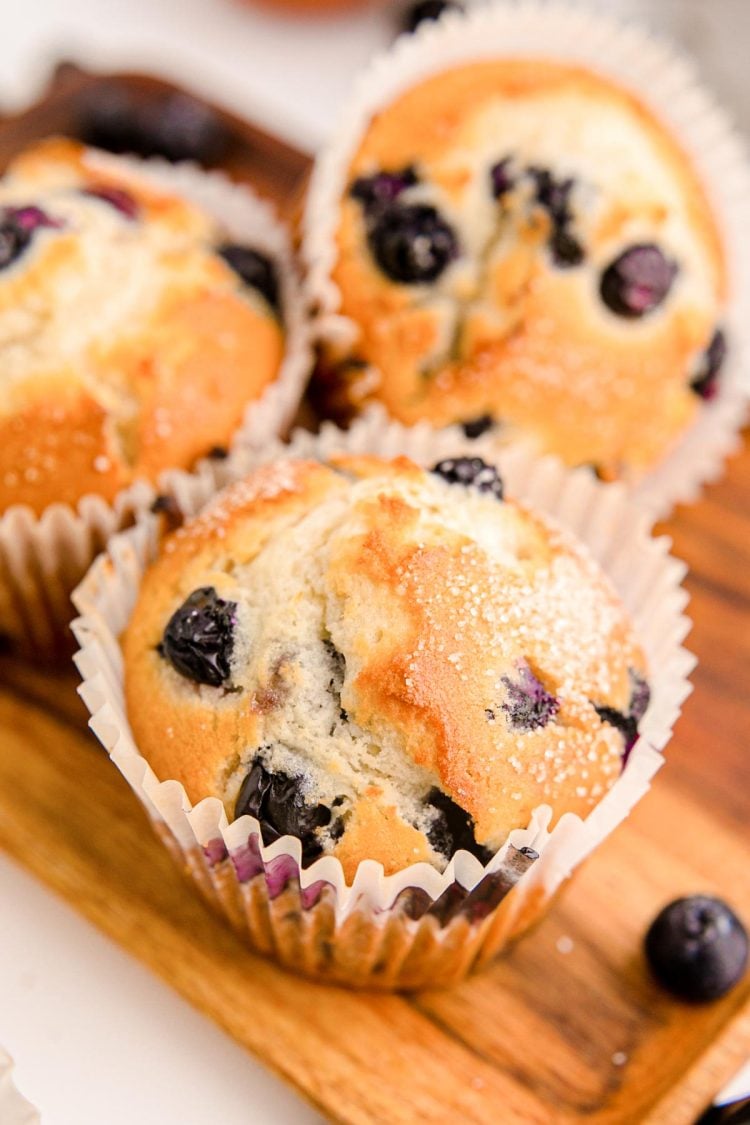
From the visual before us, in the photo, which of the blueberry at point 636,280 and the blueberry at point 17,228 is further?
the blueberry at point 636,280

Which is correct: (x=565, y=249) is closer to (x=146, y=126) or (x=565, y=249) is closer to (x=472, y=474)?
(x=472, y=474)

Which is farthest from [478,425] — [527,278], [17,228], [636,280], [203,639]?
[17,228]

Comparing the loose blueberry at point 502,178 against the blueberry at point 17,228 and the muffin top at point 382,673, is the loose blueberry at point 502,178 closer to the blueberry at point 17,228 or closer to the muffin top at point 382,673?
the muffin top at point 382,673

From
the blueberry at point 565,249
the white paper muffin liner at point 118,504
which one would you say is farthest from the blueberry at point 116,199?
the blueberry at point 565,249

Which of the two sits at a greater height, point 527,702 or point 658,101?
point 658,101

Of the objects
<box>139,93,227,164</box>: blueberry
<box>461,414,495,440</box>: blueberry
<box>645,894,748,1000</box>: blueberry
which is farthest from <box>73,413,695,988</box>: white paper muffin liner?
<box>139,93,227,164</box>: blueberry

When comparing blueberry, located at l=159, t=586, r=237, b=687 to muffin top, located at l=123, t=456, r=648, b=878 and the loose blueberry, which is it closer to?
muffin top, located at l=123, t=456, r=648, b=878
